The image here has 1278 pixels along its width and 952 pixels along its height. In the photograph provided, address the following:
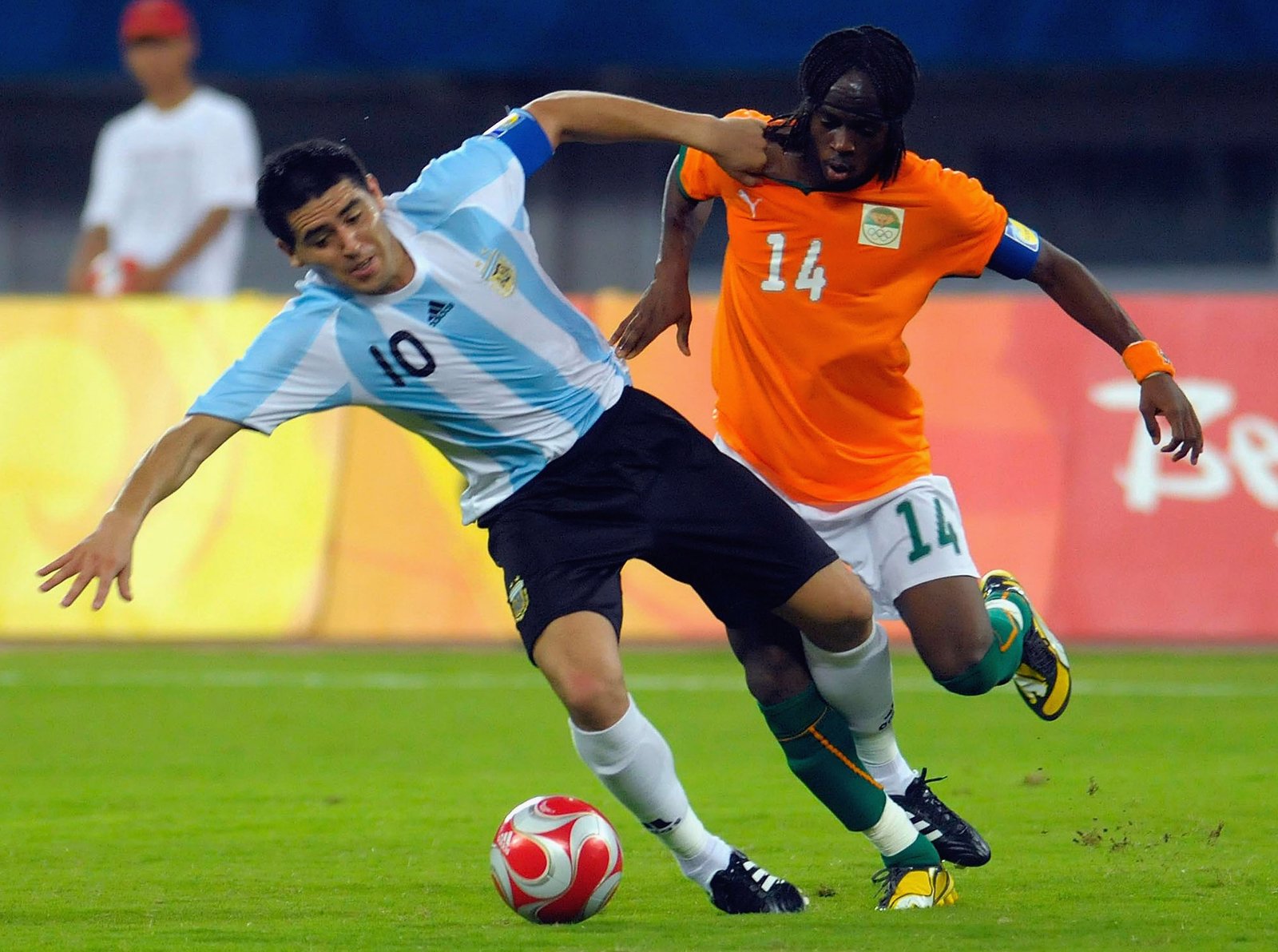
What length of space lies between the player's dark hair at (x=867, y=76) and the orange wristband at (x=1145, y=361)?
0.77 meters

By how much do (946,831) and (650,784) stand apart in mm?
970

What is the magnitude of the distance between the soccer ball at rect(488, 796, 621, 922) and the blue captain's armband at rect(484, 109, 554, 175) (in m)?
1.67

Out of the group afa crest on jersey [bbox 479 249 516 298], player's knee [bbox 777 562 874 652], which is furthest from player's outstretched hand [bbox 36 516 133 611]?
player's knee [bbox 777 562 874 652]

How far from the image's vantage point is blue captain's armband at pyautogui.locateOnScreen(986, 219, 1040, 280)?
5500 millimetres

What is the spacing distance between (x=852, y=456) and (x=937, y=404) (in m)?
4.89

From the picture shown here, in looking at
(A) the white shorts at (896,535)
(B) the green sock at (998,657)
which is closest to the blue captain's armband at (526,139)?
(A) the white shorts at (896,535)

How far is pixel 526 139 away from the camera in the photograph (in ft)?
17.6

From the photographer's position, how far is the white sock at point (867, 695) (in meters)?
5.40

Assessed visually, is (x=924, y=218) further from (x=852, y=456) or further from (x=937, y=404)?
(x=937, y=404)

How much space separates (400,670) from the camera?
33.0 ft

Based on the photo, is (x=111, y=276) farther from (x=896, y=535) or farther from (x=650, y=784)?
(x=650, y=784)

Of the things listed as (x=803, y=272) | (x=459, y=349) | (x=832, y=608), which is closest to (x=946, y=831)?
(x=832, y=608)

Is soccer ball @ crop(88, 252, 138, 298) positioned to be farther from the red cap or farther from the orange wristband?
the orange wristband

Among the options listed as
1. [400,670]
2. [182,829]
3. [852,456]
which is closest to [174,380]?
[400,670]
